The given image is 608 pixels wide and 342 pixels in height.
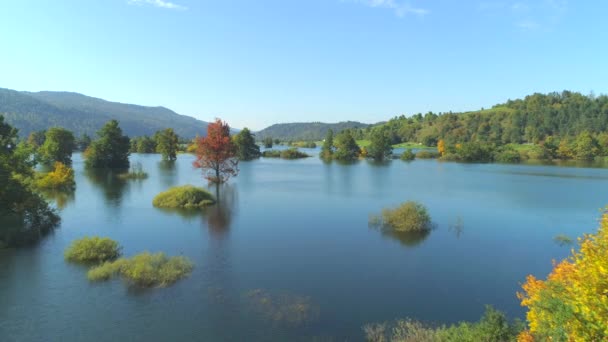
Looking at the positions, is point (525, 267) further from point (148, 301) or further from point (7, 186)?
point (7, 186)

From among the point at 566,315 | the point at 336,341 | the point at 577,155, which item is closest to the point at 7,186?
the point at 336,341

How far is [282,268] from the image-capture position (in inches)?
808

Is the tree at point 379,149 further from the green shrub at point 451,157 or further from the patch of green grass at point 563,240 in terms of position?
the patch of green grass at point 563,240

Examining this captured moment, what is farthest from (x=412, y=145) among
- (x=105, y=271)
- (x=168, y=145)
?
(x=105, y=271)

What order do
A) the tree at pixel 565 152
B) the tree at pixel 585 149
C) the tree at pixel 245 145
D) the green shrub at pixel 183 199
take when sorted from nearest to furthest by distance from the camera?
the green shrub at pixel 183 199 → the tree at pixel 245 145 → the tree at pixel 585 149 → the tree at pixel 565 152

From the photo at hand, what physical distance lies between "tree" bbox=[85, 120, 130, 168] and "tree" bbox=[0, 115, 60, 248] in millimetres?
48866

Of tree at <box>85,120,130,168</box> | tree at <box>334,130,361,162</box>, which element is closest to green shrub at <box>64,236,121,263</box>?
tree at <box>85,120,130,168</box>

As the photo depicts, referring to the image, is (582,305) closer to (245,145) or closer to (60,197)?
(60,197)

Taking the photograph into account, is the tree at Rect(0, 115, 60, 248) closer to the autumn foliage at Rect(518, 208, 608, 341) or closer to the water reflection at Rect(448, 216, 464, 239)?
the autumn foliage at Rect(518, 208, 608, 341)

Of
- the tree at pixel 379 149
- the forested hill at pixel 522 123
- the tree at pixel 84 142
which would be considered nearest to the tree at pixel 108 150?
the tree at pixel 84 142

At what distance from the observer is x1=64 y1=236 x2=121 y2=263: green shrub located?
20.9m

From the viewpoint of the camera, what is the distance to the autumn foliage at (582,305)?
7245 mm

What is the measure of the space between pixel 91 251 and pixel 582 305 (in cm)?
2283

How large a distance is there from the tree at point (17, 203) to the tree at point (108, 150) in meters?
48.9
